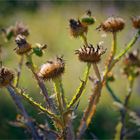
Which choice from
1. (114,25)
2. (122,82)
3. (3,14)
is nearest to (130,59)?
(114,25)

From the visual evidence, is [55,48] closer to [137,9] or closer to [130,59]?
[137,9]

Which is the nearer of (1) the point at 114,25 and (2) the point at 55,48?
(1) the point at 114,25

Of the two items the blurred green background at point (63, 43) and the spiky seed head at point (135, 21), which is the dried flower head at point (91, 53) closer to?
the spiky seed head at point (135, 21)

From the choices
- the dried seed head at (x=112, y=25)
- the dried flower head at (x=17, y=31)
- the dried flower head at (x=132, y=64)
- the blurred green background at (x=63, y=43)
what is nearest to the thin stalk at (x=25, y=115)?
the dried flower head at (x=17, y=31)

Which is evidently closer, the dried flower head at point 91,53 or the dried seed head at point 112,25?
the dried flower head at point 91,53

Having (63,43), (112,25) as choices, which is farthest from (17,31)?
(63,43)

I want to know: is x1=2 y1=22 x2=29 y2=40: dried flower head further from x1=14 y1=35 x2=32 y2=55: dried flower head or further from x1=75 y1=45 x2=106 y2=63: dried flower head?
x1=75 y1=45 x2=106 y2=63: dried flower head
